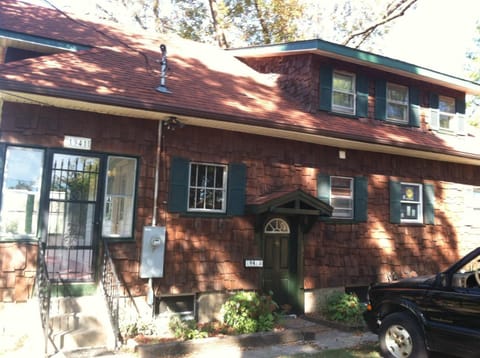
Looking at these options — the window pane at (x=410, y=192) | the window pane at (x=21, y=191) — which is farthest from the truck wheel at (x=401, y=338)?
the window pane at (x=21, y=191)

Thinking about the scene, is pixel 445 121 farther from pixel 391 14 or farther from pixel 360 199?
pixel 391 14

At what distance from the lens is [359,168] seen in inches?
415

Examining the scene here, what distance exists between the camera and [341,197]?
1033cm

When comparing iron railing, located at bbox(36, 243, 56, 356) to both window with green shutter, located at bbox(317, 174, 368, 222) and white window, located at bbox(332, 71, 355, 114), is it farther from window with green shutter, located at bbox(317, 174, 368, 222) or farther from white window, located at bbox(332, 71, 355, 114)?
white window, located at bbox(332, 71, 355, 114)

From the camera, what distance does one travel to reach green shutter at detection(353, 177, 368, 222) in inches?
407

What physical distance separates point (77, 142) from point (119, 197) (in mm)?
1220

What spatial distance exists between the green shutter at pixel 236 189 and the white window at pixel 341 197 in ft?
8.00

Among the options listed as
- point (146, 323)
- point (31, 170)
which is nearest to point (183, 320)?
point (146, 323)

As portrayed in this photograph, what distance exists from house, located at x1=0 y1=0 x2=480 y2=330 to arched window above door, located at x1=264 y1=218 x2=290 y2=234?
1.6 inches

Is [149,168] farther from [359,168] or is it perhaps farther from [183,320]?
[359,168]

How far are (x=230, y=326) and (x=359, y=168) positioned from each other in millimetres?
5005

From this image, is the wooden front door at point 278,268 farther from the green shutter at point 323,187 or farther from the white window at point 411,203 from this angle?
the white window at point 411,203

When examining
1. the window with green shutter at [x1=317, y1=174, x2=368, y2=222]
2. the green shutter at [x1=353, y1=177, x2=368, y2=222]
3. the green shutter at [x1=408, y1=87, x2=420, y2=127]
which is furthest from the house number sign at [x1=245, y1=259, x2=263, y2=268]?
the green shutter at [x1=408, y1=87, x2=420, y2=127]

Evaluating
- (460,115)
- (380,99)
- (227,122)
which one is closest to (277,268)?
(227,122)
